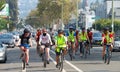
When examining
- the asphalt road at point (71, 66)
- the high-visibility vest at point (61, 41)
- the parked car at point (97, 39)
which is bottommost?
the parked car at point (97, 39)

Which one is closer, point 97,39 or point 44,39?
point 44,39

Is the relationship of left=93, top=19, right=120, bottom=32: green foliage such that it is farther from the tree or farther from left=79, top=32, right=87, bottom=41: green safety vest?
left=79, top=32, right=87, bottom=41: green safety vest

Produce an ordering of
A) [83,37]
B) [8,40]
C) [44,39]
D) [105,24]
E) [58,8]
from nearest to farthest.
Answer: [44,39] < [83,37] < [8,40] < [105,24] < [58,8]

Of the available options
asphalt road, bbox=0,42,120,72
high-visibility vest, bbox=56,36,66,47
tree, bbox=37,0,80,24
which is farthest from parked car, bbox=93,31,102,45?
tree, bbox=37,0,80,24

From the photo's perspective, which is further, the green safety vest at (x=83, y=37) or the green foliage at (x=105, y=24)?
the green foliage at (x=105, y=24)

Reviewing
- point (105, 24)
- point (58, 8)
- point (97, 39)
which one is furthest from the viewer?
point (58, 8)

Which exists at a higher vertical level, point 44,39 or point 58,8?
point 44,39

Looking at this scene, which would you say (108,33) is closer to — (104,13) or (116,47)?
(116,47)

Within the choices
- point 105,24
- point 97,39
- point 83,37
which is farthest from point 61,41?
point 105,24

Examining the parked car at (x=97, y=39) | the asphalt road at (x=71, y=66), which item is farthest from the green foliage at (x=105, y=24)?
the asphalt road at (x=71, y=66)

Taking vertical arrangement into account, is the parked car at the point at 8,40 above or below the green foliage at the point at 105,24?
above

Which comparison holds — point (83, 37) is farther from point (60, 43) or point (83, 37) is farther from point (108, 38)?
point (60, 43)

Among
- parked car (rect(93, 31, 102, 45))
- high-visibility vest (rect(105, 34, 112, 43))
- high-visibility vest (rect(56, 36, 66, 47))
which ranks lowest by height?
parked car (rect(93, 31, 102, 45))

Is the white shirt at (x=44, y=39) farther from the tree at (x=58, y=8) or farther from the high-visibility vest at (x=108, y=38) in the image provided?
the tree at (x=58, y=8)
